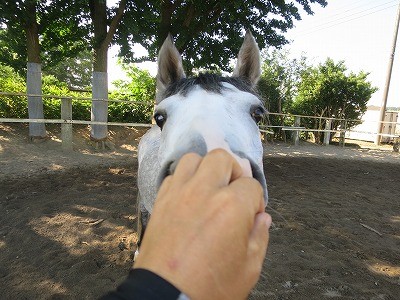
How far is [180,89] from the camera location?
2.14 m

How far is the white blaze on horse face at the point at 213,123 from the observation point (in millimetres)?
1370

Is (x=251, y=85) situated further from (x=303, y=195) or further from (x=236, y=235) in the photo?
(x=303, y=195)

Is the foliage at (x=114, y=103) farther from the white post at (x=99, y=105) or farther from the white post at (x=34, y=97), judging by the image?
the white post at (x=99, y=105)

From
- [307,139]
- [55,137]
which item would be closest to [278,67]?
[307,139]

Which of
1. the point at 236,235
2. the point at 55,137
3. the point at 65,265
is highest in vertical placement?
the point at 236,235

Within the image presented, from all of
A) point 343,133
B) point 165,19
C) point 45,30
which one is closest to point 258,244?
point 165,19

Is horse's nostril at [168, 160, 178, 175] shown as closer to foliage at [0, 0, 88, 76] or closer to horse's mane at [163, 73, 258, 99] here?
horse's mane at [163, 73, 258, 99]

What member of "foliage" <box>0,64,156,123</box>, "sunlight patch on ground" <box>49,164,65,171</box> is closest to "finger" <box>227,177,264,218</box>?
"sunlight patch on ground" <box>49,164,65,171</box>

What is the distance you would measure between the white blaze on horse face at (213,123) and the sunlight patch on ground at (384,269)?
304 centimetres

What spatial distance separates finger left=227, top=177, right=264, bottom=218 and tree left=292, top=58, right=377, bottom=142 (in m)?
17.9

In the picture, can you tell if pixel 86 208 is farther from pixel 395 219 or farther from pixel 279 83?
pixel 279 83

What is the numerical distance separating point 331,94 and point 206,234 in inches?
768

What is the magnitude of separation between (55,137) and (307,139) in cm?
1521

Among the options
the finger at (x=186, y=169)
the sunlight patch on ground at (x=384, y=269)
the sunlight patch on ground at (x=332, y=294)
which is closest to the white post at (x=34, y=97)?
the sunlight patch on ground at (x=332, y=294)
